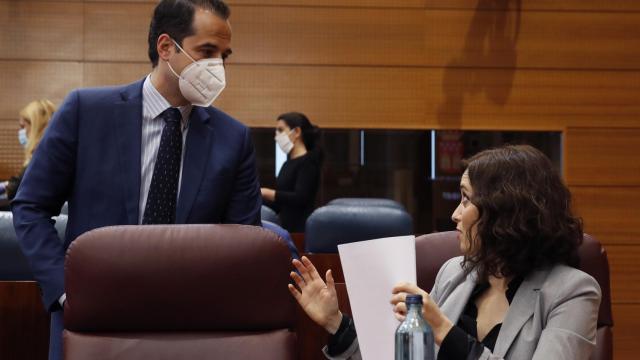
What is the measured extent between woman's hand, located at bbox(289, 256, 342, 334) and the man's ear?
0.85 metres

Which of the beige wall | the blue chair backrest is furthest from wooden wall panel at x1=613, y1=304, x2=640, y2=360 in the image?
the blue chair backrest

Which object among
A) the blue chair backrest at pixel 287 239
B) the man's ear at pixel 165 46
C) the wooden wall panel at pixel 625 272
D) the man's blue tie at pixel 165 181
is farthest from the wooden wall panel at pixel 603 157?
the man's blue tie at pixel 165 181

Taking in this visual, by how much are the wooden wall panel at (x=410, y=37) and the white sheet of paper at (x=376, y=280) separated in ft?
15.7

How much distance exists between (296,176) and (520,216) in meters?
3.40

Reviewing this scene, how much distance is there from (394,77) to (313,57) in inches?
24.5

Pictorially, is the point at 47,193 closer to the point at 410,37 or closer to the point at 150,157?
the point at 150,157

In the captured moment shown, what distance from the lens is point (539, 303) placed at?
2.09 metres

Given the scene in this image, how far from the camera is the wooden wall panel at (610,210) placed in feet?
22.4

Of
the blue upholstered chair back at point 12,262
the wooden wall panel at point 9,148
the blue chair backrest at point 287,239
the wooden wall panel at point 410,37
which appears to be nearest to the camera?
the blue chair backrest at point 287,239

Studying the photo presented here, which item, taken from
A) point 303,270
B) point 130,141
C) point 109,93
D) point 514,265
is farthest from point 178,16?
point 514,265

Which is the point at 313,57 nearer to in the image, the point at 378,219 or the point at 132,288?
the point at 378,219

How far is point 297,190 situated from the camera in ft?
17.7

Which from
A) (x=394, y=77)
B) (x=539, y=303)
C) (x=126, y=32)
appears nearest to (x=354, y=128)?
(x=394, y=77)

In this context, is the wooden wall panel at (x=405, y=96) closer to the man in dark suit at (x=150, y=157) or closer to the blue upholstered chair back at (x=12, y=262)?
the blue upholstered chair back at (x=12, y=262)
